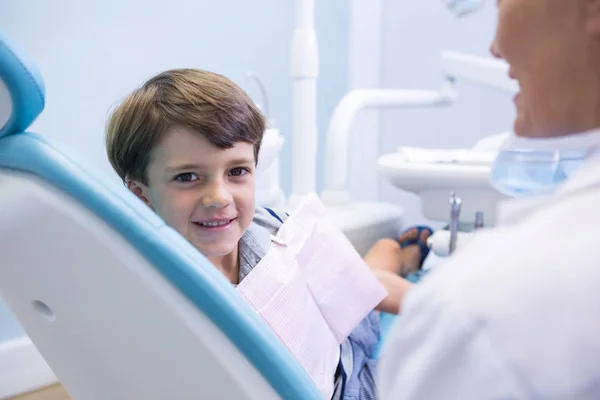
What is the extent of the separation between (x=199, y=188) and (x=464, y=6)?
2.13 ft

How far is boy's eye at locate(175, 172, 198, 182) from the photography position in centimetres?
84

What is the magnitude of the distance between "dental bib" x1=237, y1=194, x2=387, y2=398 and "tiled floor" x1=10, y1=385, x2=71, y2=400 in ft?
2.48

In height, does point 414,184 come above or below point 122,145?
below

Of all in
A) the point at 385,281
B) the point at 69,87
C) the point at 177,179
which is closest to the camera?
the point at 177,179

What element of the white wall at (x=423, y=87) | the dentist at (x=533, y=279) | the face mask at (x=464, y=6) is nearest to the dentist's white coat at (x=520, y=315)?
the dentist at (x=533, y=279)

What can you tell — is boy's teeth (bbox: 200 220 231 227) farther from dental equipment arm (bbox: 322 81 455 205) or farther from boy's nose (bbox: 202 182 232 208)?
dental equipment arm (bbox: 322 81 455 205)

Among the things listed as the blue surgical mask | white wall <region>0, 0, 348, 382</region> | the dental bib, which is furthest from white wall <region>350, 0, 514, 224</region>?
the blue surgical mask

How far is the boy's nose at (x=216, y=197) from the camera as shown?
832 millimetres

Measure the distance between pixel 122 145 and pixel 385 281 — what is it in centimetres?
67

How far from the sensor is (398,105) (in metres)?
1.66

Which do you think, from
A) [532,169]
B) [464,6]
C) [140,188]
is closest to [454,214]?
[464,6]

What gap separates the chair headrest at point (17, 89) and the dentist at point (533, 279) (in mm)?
287

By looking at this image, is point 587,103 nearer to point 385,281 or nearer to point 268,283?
point 268,283

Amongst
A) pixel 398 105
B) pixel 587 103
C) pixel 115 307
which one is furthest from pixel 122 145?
pixel 398 105
